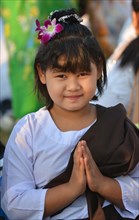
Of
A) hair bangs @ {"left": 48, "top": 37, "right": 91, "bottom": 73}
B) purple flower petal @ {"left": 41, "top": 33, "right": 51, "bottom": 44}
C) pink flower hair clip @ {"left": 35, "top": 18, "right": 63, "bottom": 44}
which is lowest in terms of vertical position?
hair bangs @ {"left": 48, "top": 37, "right": 91, "bottom": 73}

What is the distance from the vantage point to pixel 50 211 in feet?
7.03

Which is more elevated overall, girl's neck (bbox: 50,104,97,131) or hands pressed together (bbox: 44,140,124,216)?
girl's neck (bbox: 50,104,97,131)

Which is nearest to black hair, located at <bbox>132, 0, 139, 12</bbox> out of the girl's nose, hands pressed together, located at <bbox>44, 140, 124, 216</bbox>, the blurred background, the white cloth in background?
the white cloth in background

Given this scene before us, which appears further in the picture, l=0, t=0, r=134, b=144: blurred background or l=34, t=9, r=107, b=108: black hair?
l=0, t=0, r=134, b=144: blurred background

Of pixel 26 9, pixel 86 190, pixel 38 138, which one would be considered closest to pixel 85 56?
pixel 38 138

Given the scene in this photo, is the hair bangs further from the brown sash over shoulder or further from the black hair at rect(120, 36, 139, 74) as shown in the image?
the black hair at rect(120, 36, 139, 74)

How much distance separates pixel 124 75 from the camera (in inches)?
Result: 128

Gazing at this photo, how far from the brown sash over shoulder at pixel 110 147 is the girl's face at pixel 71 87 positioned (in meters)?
0.13

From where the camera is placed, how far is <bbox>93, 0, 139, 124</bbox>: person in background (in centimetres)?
319

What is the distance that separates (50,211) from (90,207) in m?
0.16

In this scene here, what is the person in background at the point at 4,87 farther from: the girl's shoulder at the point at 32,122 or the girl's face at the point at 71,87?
the girl's face at the point at 71,87

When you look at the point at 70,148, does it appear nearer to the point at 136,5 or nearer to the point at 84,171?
the point at 84,171

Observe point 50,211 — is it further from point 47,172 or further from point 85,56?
point 85,56

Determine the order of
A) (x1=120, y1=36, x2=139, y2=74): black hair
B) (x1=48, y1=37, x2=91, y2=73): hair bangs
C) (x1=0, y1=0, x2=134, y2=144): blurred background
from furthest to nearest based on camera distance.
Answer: (x1=0, y1=0, x2=134, y2=144): blurred background
(x1=120, y1=36, x2=139, y2=74): black hair
(x1=48, y1=37, x2=91, y2=73): hair bangs
